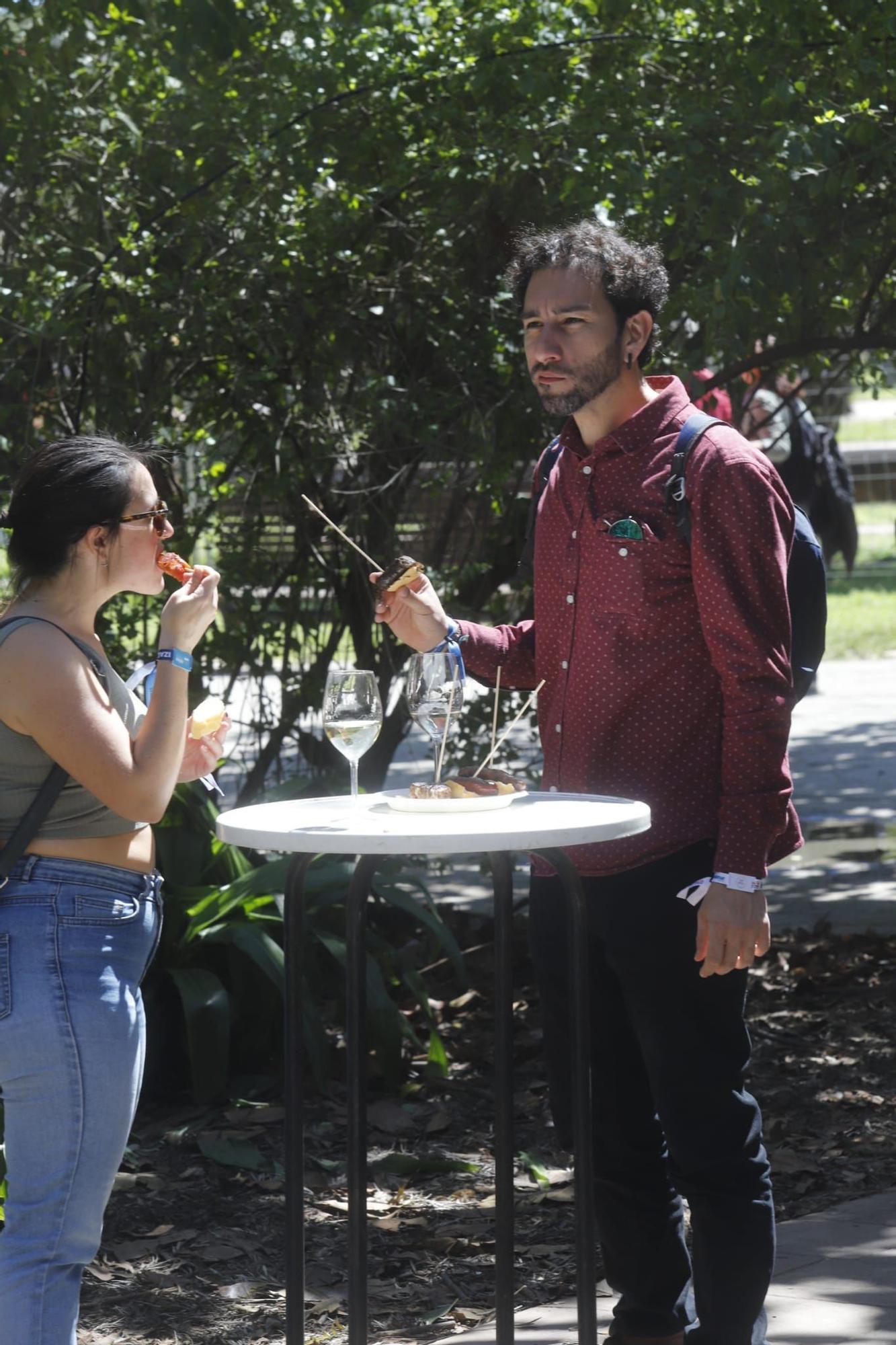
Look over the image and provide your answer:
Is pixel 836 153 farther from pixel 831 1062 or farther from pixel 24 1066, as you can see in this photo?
pixel 24 1066

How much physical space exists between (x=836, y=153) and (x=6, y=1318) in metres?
3.58

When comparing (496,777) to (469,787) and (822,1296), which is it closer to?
(469,787)

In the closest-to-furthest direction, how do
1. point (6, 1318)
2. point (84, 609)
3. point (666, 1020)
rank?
point (6, 1318), point (84, 609), point (666, 1020)

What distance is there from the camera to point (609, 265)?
119 inches

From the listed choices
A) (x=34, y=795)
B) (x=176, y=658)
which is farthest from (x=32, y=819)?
(x=176, y=658)

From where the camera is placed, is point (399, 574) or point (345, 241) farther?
point (345, 241)

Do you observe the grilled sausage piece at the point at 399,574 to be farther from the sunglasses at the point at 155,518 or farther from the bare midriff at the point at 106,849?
the bare midriff at the point at 106,849

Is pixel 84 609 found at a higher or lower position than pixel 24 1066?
higher

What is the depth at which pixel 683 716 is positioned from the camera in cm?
298

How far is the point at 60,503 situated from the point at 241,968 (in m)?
2.63

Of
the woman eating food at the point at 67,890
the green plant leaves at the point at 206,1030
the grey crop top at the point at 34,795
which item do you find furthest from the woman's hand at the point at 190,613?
the green plant leaves at the point at 206,1030

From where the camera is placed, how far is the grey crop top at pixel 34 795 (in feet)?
8.46

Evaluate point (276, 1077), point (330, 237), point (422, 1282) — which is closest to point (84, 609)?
point (422, 1282)

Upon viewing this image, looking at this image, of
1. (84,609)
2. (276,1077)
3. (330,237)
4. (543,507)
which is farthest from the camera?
(330,237)
